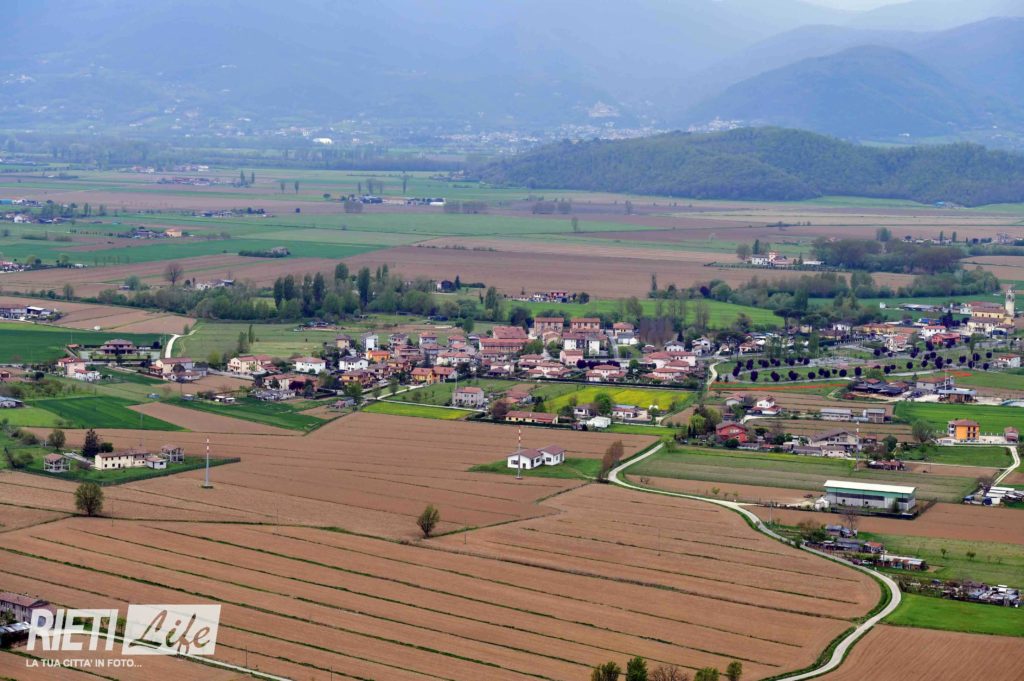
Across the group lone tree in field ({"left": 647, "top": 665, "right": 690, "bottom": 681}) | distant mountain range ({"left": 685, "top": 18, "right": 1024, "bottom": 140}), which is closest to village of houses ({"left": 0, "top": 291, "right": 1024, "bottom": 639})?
lone tree in field ({"left": 647, "top": 665, "right": 690, "bottom": 681})

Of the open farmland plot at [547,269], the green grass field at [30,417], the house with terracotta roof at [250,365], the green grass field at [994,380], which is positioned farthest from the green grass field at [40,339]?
the green grass field at [994,380]

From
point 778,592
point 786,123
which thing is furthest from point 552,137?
point 778,592

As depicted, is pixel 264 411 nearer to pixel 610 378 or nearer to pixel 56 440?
pixel 56 440

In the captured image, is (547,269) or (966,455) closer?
(966,455)

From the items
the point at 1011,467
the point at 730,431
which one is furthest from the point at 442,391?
the point at 1011,467

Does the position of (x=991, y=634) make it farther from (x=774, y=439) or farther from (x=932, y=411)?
(x=932, y=411)

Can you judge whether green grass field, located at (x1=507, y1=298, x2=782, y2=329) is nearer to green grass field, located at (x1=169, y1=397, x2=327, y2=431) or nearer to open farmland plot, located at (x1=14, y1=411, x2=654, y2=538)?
green grass field, located at (x1=169, y1=397, x2=327, y2=431)
